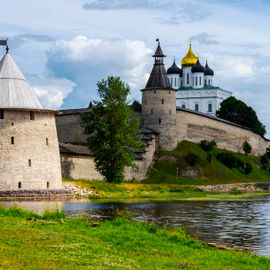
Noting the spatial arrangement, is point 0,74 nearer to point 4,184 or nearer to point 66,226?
point 4,184

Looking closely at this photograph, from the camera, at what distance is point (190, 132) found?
54.8 m

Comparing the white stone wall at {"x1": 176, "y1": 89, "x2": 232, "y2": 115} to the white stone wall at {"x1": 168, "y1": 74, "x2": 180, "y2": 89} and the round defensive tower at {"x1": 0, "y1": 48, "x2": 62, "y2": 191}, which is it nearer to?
the white stone wall at {"x1": 168, "y1": 74, "x2": 180, "y2": 89}

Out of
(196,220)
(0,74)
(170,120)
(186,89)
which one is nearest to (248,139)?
(170,120)

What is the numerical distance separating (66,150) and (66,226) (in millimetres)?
24530

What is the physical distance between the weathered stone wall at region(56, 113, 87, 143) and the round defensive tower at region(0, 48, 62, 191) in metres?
23.5

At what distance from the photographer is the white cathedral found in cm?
9162

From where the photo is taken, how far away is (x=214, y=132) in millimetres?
59594

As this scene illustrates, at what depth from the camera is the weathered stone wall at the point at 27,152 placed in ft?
93.0

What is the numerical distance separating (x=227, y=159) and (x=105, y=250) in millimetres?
46541

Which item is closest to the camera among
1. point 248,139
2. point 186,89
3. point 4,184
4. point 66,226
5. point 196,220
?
point 66,226

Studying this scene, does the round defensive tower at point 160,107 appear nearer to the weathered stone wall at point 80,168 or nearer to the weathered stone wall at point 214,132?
the weathered stone wall at point 214,132

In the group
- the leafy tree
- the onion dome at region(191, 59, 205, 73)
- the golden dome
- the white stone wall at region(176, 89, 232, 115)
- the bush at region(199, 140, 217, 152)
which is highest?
the golden dome

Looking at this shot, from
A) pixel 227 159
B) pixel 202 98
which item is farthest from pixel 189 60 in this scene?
pixel 227 159

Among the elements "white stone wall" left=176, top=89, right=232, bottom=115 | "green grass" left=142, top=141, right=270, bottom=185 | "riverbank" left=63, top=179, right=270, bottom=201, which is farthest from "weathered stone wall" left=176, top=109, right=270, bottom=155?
"white stone wall" left=176, top=89, right=232, bottom=115
